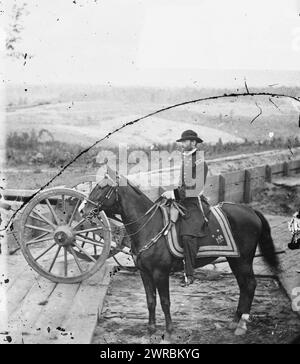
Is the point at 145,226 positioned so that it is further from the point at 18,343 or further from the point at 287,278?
the point at 287,278

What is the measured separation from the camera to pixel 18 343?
16.2ft

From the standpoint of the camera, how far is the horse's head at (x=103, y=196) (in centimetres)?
483

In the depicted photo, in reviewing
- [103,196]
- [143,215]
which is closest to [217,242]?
[143,215]

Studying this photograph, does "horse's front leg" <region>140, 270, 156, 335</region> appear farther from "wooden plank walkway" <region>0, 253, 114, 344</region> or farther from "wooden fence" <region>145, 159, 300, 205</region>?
"wooden fence" <region>145, 159, 300, 205</region>

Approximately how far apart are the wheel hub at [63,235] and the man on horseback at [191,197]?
1.33 meters

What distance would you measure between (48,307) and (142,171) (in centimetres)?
208

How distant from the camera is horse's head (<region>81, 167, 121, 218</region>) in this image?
4832 mm

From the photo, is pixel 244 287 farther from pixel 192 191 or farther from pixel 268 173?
pixel 268 173

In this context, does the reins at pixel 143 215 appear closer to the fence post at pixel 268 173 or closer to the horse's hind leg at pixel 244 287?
the horse's hind leg at pixel 244 287

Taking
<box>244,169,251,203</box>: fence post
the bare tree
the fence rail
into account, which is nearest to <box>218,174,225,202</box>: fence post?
the fence rail

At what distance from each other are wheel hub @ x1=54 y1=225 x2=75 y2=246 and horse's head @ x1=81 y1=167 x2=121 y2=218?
0.85 meters
